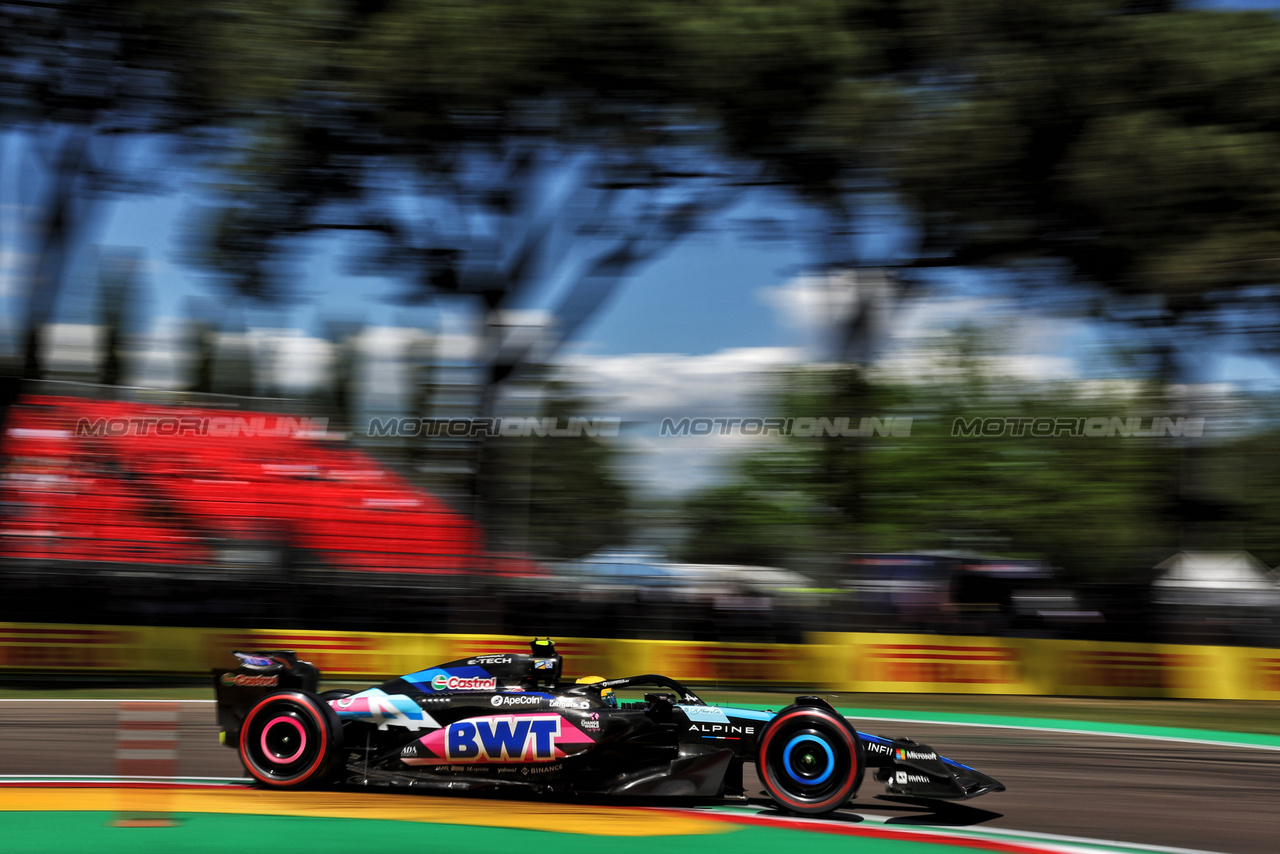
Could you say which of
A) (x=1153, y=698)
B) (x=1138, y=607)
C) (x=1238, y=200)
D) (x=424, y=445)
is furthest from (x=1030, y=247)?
(x=424, y=445)

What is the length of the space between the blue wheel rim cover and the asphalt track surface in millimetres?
262

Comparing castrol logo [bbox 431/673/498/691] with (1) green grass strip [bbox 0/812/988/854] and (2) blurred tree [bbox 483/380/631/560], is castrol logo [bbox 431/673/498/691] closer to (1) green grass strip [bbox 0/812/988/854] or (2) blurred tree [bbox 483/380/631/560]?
(1) green grass strip [bbox 0/812/988/854]

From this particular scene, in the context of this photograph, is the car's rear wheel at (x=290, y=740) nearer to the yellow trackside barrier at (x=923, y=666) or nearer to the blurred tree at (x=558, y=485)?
the yellow trackside barrier at (x=923, y=666)

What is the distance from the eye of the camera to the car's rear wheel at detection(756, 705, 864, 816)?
559cm

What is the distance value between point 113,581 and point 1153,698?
12.5 metres

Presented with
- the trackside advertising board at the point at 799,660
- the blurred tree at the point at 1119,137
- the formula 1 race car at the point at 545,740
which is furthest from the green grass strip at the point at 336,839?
the blurred tree at the point at 1119,137

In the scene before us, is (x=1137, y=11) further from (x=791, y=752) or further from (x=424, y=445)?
(x=791, y=752)

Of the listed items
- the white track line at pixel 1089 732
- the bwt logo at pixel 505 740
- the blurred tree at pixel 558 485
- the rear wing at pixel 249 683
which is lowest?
the white track line at pixel 1089 732

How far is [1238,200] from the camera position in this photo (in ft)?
44.7

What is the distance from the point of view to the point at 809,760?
5695mm
